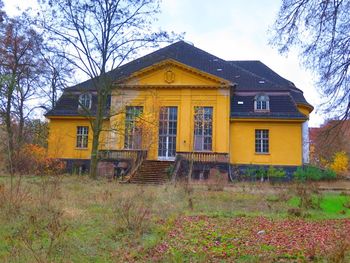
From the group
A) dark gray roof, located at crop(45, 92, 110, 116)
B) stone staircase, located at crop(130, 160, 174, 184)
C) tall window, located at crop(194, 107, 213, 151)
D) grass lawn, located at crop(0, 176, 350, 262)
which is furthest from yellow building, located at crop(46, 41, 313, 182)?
grass lawn, located at crop(0, 176, 350, 262)

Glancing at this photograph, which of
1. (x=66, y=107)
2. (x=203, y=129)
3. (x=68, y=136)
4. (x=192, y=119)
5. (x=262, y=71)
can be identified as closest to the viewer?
(x=203, y=129)

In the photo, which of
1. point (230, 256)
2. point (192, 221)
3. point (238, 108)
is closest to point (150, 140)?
point (238, 108)

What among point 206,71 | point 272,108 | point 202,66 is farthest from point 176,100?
point 272,108

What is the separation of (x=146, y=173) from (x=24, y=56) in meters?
13.7

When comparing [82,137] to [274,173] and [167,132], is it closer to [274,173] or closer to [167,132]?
[167,132]

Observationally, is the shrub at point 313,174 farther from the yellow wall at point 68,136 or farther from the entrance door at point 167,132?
the yellow wall at point 68,136

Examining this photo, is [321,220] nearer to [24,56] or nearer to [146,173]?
[146,173]

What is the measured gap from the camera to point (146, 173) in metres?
25.0

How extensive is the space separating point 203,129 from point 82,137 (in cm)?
1003

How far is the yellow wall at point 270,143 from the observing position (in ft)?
95.2

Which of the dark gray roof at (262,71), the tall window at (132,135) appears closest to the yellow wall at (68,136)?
the tall window at (132,135)

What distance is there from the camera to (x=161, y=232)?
803 cm

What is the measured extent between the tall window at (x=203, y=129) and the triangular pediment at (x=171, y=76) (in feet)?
6.89

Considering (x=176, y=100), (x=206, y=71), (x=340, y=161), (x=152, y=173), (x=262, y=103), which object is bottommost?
(x=152, y=173)
